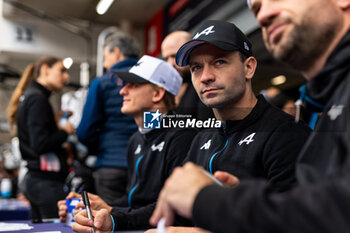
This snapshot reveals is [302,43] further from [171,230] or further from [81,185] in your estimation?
[81,185]

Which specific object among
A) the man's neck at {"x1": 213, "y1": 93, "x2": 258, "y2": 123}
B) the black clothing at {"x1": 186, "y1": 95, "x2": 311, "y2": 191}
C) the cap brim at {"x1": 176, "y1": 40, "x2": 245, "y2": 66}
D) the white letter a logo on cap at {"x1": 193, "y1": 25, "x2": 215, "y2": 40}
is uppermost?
the white letter a logo on cap at {"x1": 193, "y1": 25, "x2": 215, "y2": 40}

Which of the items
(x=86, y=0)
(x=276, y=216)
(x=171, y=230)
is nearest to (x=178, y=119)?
(x=171, y=230)

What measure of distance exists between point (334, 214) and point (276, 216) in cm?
7

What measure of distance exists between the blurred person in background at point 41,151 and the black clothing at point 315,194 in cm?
175

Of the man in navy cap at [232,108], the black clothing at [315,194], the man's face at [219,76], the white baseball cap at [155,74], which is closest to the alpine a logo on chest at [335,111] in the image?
the black clothing at [315,194]

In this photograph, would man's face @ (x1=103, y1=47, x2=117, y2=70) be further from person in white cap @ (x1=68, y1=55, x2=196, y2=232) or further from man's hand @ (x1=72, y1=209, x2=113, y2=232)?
man's hand @ (x1=72, y1=209, x2=113, y2=232)

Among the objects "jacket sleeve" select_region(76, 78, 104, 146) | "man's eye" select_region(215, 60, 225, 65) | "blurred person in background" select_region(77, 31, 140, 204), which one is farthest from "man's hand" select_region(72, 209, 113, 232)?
"jacket sleeve" select_region(76, 78, 104, 146)

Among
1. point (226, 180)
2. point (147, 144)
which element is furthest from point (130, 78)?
point (226, 180)

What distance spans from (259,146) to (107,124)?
1.25m

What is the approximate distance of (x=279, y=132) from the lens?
3.42 feet

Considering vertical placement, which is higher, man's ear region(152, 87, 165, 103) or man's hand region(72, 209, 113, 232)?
man's ear region(152, 87, 165, 103)

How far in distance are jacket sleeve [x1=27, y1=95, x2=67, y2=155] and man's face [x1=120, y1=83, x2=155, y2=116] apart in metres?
0.85

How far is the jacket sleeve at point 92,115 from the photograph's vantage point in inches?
84.1

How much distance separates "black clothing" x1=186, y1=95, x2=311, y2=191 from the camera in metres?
0.99
